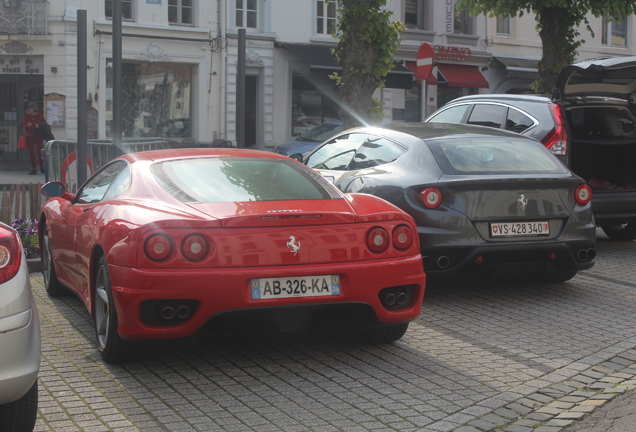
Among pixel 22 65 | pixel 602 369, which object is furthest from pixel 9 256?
pixel 22 65

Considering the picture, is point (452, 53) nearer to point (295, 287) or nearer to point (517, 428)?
point (295, 287)

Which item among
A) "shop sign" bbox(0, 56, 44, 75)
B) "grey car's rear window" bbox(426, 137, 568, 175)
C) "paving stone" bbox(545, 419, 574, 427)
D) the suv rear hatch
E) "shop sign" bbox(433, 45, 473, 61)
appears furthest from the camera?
"shop sign" bbox(433, 45, 473, 61)

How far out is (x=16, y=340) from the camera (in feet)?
11.3

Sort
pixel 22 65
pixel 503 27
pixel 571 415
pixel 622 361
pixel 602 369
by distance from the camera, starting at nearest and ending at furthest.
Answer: pixel 571 415
pixel 602 369
pixel 622 361
pixel 22 65
pixel 503 27

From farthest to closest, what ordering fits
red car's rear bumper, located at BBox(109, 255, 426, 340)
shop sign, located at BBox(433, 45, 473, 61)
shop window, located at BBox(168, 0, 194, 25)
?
shop sign, located at BBox(433, 45, 473, 61), shop window, located at BBox(168, 0, 194, 25), red car's rear bumper, located at BBox(109, 255, 426, 340)

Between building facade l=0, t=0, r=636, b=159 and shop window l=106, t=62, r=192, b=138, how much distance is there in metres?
0.03

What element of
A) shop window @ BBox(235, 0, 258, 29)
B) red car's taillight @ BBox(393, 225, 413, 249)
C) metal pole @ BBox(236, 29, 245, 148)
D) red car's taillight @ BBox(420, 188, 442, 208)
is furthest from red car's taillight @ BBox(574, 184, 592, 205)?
shop window @ BBox(235, 0, 258, 29)

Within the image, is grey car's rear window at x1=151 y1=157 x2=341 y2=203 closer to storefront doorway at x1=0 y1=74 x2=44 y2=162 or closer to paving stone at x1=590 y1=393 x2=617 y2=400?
paving stone at x1=590 y1=393 x2=617 y2=400

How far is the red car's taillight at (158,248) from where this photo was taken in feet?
15.0

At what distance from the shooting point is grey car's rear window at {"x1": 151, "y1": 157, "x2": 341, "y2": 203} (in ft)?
16.9

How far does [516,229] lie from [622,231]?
15.6 feet

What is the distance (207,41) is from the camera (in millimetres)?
28328

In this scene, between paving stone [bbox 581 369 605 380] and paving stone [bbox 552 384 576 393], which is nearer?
paving stone [bbox 552 384 576 393]

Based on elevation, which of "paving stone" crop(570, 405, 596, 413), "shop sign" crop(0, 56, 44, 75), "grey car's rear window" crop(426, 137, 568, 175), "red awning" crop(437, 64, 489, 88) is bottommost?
"paving stone" crop(570, 405, 596, 413)
